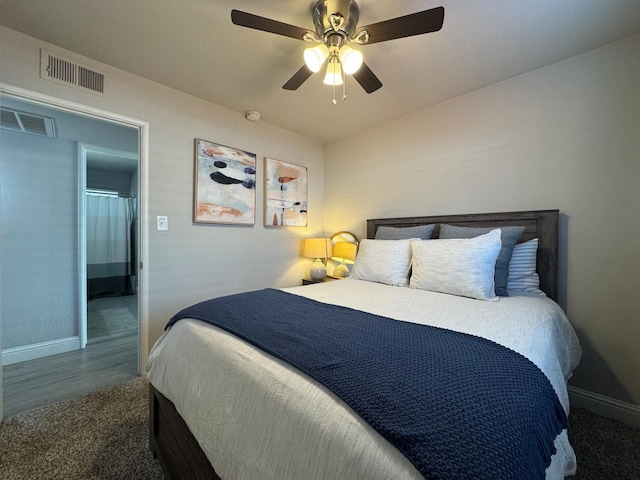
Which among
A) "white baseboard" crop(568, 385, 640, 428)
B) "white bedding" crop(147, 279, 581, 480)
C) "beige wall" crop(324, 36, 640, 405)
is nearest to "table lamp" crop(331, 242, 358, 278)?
"beige wall" crop(324, 36, 640, 405)

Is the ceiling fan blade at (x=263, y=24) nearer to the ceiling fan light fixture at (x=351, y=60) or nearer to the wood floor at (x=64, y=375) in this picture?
the ceiling fan light fixture at (x=351, y=60)

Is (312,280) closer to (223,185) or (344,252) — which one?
(344,252)

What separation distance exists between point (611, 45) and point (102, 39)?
331 cm

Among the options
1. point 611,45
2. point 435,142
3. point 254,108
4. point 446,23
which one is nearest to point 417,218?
point 435,142

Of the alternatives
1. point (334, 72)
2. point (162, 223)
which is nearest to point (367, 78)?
point (334, 72)

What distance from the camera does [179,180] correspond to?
236 centimetres

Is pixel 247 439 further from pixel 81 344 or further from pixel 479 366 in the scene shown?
pixel 81 344

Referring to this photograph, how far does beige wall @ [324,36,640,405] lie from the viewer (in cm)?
165

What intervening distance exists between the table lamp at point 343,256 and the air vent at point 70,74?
8.29 ft

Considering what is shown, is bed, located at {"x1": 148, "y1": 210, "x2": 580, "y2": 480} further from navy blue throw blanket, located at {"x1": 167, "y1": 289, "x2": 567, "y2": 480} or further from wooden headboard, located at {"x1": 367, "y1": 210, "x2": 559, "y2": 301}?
wooden headboard, located at {"x1": 367, "y1": 210, "x2": 559, "y2": 301}

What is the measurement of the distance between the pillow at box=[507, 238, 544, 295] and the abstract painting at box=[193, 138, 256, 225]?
2.36 m

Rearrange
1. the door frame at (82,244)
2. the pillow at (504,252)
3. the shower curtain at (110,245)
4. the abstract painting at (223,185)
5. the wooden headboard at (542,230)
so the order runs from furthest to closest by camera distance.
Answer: the shower curtain at (110,245), the door frame at (82,244), the abstract painting at (223,185), the wooden headboard at (542,230), the pillow at (504,252)

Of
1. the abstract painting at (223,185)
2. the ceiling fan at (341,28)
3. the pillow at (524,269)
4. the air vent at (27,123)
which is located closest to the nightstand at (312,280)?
the abstract painting at (223,185)

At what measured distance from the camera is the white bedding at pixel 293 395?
0.59 m
